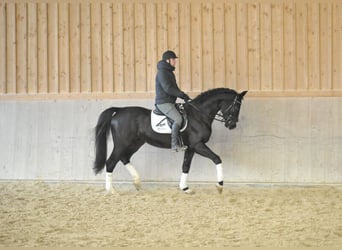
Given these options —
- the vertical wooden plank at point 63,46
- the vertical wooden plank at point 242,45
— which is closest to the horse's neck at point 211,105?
the vertical wooden plank at point 242,45

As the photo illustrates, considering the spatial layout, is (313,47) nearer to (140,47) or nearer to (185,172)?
Result: (140,47)

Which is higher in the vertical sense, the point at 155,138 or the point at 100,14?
the point at 100,14

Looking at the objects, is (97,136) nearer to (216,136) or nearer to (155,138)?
(155,138)

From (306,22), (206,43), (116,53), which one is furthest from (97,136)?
(306,22)

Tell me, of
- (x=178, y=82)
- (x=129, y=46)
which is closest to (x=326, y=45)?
(x=178, y=82)

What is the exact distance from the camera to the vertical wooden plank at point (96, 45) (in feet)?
27.4

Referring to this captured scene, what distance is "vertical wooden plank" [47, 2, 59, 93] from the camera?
27.6ft

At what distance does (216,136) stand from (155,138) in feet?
3.85

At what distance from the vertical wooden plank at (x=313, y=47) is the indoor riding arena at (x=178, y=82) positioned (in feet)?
0.05

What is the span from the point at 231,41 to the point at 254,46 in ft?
1.17

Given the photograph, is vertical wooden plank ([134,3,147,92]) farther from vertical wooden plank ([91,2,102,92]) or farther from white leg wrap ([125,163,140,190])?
white leg wrap ([125,163,140,190])

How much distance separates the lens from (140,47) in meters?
8.34

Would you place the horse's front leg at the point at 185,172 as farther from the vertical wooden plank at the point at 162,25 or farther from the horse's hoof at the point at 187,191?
the vertical wooden plank at the point at 162,25

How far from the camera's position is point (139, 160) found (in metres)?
8.25
